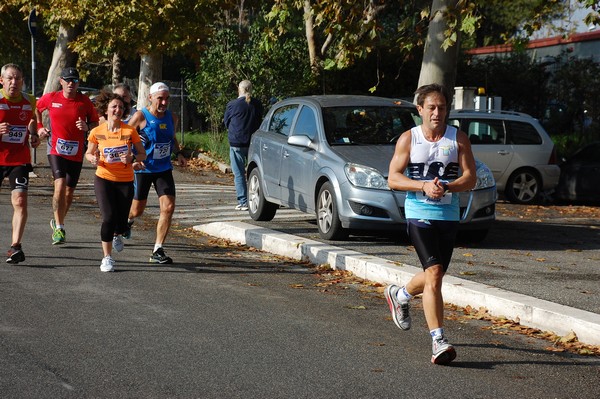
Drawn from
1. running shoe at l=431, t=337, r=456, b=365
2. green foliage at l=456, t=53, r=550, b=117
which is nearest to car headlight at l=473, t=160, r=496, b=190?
running shoe at l=431, t=337, r=456, b=365

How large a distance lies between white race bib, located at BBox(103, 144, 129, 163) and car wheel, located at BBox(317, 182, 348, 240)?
113 inches

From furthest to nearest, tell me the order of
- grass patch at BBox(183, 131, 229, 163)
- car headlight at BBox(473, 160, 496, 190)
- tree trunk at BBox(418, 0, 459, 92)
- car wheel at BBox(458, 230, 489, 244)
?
1. grass patch at BBox(183, 131, 229, 163)
2. tree trunk at BBox(418, 0, 459, 92)
3. car wheel at BBox(458, 230, 489, 244)
4. car headlight at BBox(473, 160, 496, 190)

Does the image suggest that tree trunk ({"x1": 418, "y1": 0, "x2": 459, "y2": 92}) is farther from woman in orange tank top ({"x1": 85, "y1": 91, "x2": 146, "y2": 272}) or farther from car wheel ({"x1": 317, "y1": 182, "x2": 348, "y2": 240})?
woman in orange tank top ({"x1": 85, "y1": 91, "x2": 146, "y2": 272})

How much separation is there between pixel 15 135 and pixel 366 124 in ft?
15.0

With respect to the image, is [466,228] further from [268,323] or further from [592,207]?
[592,207]

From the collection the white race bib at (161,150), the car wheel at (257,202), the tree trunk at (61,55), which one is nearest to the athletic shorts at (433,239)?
the white race bib at (161,150)

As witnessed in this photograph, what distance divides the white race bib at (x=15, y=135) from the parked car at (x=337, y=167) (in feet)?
11.4

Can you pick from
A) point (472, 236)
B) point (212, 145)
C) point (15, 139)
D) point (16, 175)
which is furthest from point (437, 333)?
point (212, 145)

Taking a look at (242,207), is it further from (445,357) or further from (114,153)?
(445,357)

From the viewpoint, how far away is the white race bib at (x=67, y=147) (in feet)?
40.9

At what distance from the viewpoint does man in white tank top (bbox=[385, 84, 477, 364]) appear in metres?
7.31

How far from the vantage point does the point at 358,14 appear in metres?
15.9

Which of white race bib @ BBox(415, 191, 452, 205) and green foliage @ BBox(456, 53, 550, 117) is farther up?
green foliage @ BBox(456, 53, 550, 117)

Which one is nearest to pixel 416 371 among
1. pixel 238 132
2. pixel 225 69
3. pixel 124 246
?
pixel 124 246
